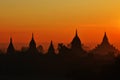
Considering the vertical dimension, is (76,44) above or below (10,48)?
above

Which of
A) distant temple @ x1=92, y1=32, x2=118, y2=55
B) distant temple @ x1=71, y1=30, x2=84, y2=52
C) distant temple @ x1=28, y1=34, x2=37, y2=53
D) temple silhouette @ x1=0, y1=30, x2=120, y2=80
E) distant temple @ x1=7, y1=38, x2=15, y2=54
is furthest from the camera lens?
distant temple @ x1=7, y1=38, x2=15, y2=54

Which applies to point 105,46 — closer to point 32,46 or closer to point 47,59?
point 32,46

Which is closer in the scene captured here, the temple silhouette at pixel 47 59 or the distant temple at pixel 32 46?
the temple silhouette at pixel 47 59

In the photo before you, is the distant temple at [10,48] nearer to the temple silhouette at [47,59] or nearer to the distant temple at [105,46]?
the temple silhouette at [47,59]

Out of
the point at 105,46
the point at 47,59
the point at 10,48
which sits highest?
the point at 105,46

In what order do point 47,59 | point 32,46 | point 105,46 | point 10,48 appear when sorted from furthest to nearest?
point 10,48
point 32,46
point 105,46
point 47,59

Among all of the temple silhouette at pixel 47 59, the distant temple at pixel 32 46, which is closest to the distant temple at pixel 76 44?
the temple silhouette at pixel 47 59

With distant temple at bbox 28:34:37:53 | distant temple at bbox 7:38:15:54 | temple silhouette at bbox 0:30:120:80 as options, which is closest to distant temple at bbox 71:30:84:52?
temple silhouette at bbox 0:30:120:80

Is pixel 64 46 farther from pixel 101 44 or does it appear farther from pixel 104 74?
pixel 104 74

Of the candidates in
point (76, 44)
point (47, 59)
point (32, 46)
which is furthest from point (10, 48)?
point (47, 59)

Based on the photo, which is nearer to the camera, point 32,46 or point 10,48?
point 32,46

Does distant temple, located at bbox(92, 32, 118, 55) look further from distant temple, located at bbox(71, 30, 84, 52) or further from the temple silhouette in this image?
distant temple, located at bbox(71, 30, 84, 52)

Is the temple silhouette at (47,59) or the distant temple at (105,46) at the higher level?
the distant temple at (105,46)

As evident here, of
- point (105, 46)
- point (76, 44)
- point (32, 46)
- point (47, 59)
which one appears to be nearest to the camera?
point (47, 59)
